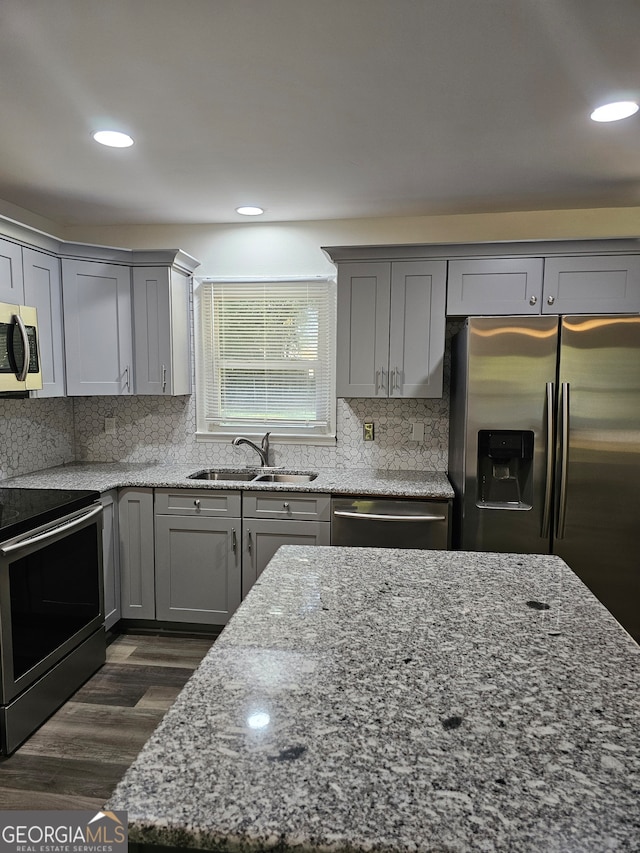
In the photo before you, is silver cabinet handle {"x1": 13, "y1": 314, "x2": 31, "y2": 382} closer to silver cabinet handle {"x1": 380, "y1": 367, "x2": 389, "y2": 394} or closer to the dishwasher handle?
the dishwasher handle

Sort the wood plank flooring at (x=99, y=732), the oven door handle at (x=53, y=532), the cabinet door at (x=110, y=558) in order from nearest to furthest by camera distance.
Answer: the wood plank flooring at (x=99, y=732)
the oven door handle at (x=53, y=532)
the cabinet door at (x=110, y=558)

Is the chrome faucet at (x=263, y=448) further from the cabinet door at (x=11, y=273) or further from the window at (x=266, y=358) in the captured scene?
the cabinet door at (x=11, y=273)

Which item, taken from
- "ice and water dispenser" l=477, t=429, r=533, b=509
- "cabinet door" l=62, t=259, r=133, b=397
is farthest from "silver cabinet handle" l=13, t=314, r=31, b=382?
"ice and water dispenser" l=477, t=429, r=533, b=509

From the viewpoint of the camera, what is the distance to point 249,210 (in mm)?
3463

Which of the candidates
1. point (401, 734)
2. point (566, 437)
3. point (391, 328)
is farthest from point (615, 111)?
point (401, 734)

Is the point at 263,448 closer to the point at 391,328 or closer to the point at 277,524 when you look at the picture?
the point at 277,524

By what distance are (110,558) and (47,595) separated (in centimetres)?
77

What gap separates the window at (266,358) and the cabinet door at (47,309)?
35.7 inches

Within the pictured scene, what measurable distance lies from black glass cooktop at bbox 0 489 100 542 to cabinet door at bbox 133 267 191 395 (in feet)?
3.12

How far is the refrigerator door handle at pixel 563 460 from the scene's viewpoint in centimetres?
281

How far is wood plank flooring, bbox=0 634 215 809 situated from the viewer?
2.06m

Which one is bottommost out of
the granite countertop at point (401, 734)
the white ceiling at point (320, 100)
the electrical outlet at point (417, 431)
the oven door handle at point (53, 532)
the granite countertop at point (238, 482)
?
the oven door handle at point (53, 532)

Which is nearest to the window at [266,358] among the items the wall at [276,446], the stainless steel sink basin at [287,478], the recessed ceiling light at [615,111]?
the wall at [276,446]

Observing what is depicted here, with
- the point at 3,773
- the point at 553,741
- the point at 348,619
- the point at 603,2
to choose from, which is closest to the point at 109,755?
the point at 3,773
